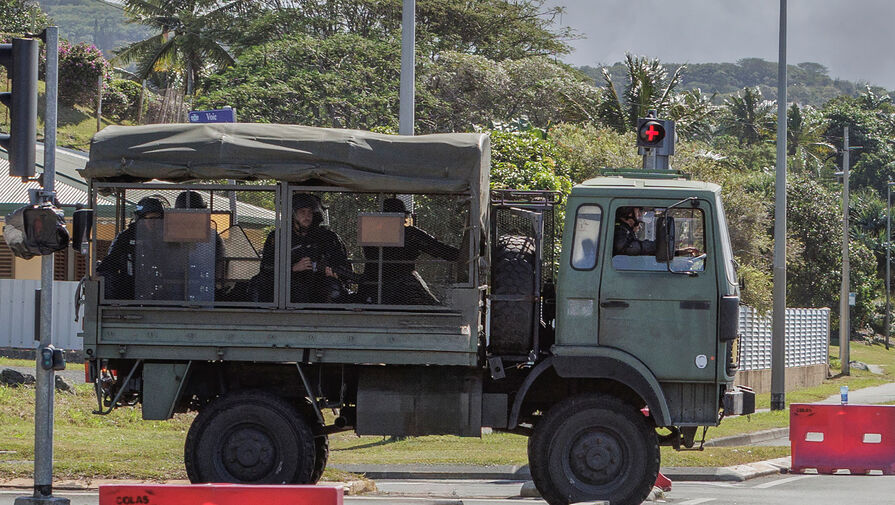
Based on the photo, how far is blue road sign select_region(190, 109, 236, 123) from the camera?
12.6m

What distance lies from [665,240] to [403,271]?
2313mm

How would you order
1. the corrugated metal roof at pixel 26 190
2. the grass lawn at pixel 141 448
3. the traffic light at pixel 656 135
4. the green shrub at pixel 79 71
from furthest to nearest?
the green shrub at pixel 79 71
the corrugated metal roof at pixel 26 190
the traffic light at pixel 656 135
the grass lawn at pixel 141 448

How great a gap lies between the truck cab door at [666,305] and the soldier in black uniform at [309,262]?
2383mm

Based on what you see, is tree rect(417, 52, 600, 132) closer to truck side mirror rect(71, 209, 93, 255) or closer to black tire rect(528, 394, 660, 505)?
black tire rect(528, 394, 660, 505)

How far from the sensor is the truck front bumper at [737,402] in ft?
34.5

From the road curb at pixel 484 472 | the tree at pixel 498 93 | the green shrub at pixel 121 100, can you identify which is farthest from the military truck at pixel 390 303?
the green shrub at pixel 121 100

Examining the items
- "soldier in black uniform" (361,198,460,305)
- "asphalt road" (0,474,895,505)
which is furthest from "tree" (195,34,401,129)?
"soldier in black uniform" (361,198,460,305)

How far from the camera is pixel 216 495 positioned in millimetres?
7348

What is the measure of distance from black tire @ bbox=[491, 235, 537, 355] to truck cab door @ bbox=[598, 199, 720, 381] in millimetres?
652

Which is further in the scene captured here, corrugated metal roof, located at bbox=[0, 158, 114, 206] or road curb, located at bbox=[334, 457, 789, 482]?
corrugated metal roof, located at bbox=[0, 158, 114, 206]

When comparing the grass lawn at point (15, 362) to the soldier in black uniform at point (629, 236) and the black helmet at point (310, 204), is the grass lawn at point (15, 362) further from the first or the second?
the soldier in black uniform at point (629, 236)

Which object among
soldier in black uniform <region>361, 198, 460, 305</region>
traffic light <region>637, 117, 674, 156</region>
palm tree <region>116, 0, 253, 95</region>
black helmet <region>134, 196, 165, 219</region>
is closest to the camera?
soldier in black uniform <region>361, 198, 460, 305</region>

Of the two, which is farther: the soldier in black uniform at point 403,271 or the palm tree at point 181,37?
the palm tree at point 181,37

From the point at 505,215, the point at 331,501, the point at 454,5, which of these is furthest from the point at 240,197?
the point at 454,5
